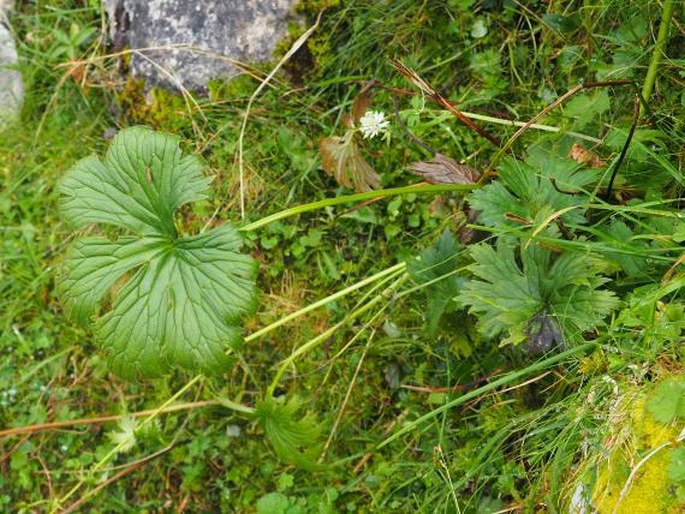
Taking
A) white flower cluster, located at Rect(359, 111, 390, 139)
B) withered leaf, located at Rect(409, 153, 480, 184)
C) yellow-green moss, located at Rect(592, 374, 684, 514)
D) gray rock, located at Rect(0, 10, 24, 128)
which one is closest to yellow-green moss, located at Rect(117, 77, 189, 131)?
gray rock, located at Rect(0, 10, 24, 128)

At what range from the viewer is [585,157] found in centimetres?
225

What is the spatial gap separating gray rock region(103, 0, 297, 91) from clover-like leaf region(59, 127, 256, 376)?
904mm

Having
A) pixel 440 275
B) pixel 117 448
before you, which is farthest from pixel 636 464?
pixel 117 448

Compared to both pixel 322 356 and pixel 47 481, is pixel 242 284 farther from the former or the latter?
pixel 47 481

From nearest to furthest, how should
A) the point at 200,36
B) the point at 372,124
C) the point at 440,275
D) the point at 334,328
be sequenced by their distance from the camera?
the point at 440,275
the point at 372,124
the point at 334,328
the point at 200,36

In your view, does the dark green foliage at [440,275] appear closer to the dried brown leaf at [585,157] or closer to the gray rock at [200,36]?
the dried brown leaf at [585,157]

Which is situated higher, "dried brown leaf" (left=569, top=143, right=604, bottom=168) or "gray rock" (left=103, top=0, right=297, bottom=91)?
"gray rock" (left=103, top=0, right=297, bottom=91)

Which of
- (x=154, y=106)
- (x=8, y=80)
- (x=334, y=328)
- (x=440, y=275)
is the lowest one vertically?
(x=334, y=328)

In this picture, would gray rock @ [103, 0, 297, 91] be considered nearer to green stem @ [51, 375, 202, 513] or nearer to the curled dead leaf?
the curled dead leaf

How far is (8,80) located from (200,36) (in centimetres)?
110

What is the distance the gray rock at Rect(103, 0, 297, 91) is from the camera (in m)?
3.03

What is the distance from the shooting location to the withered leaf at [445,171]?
2.35 meters

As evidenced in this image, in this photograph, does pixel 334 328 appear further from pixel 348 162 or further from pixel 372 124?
pixel 372 124

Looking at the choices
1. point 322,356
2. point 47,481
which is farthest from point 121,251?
point 47,481
